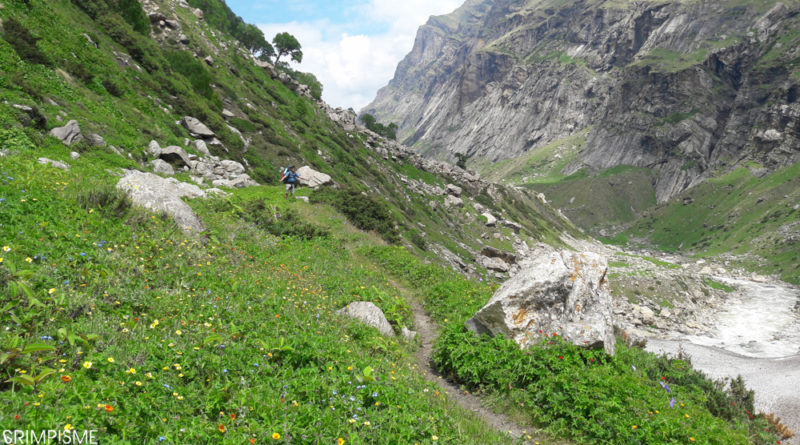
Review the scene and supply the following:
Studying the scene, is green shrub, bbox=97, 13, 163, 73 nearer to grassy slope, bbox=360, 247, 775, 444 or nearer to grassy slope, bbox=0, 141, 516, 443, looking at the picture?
grassy slope, bbox=0, 141, 516, 443

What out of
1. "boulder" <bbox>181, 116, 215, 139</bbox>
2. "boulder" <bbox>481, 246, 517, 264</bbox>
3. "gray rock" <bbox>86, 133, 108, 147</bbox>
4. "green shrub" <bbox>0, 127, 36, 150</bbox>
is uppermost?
"boulder" <bbox>481, 246, 517, 264</bbox>

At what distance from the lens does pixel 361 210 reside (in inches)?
987

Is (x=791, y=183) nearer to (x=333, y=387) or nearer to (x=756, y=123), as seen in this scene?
(x=756, y=123)

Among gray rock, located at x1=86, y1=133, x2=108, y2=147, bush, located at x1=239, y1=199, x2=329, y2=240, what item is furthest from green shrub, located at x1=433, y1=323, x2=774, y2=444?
gray rock, located at x1=86, y1=133, x2=108, y2=147

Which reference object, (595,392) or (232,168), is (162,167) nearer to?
(232,168)

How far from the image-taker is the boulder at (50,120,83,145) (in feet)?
49.1

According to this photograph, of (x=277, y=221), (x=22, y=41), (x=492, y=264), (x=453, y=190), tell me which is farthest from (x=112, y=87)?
(x=453, y=190)

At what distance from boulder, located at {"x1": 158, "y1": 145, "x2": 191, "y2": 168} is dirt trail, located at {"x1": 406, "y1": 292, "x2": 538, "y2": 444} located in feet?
58.3

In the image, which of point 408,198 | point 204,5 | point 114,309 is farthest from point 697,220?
point 114,309

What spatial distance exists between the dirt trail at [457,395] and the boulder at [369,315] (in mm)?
1166

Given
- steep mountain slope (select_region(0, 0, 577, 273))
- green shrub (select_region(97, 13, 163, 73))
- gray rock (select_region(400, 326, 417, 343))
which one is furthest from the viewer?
green shrub (select_region(97, 13, 163, 73))

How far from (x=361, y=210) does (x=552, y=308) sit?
56.0ft

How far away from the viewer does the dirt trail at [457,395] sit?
6.97 metres

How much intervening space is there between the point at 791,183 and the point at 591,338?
7422 inches
